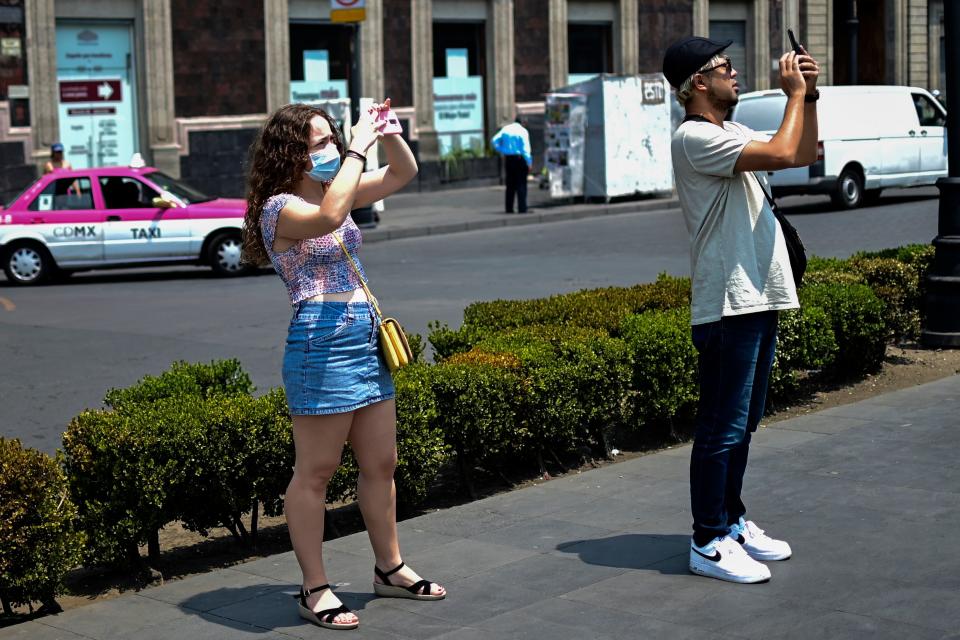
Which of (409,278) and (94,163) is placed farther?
(94,163)

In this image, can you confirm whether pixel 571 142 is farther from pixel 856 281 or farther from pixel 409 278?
pixel 856 281

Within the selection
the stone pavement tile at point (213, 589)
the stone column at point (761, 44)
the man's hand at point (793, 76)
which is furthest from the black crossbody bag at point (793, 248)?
the stone column at point (761, 44)

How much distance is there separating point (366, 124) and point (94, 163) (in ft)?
77.9

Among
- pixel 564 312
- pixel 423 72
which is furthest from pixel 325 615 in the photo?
pixel 423 72

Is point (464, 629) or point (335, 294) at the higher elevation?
point (335, 294)

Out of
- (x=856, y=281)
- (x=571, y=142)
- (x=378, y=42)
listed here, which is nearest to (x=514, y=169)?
(x=571, y=142)

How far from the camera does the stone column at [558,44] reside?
33969 mm

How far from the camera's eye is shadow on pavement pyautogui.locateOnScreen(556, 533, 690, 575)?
560cm

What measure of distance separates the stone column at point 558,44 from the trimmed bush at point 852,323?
82.1 ft

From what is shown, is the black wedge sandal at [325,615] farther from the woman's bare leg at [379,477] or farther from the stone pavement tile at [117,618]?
the stone pavement tile at [117,618]

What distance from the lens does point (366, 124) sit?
505cm

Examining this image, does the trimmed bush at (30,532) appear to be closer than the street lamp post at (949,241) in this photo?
Yes

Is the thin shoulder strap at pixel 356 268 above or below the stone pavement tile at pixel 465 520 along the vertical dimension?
above

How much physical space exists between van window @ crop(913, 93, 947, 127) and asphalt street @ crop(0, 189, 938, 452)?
1355 millimetres
